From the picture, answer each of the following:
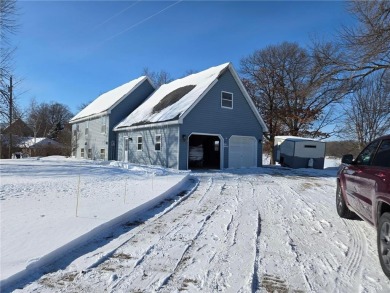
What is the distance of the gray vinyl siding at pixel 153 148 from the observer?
17.7m

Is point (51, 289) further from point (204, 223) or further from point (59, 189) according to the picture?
point (59, 189)

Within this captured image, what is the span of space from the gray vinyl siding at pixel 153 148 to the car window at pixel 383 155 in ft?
43.3

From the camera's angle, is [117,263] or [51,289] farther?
[117,263]

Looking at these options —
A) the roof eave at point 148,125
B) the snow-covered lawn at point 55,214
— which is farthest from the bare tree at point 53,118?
the snow-covered lawn at point 55,214

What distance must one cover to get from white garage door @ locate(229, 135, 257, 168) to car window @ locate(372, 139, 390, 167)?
1483 centimetres

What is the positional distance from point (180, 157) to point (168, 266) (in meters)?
13.3

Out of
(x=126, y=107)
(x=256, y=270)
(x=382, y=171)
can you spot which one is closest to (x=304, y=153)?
(x=126, y=107)

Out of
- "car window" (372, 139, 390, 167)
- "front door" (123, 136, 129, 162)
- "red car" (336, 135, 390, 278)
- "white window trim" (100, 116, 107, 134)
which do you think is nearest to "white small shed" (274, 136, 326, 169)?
"front door" (123, 136, 129, 162)

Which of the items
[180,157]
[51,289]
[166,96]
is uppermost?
[166,96]

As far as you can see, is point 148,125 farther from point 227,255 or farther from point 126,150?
point 227,255

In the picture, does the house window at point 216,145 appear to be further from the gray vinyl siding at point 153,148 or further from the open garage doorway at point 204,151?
the gray vinyl siding at point 153,148

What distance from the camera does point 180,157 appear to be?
679 inches

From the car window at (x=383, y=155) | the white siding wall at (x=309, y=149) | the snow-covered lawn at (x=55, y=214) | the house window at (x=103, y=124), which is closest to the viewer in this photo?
the snow-covered lawn at (x=55, y=214)

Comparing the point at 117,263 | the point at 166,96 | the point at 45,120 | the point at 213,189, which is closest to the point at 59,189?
the point at 213,189
